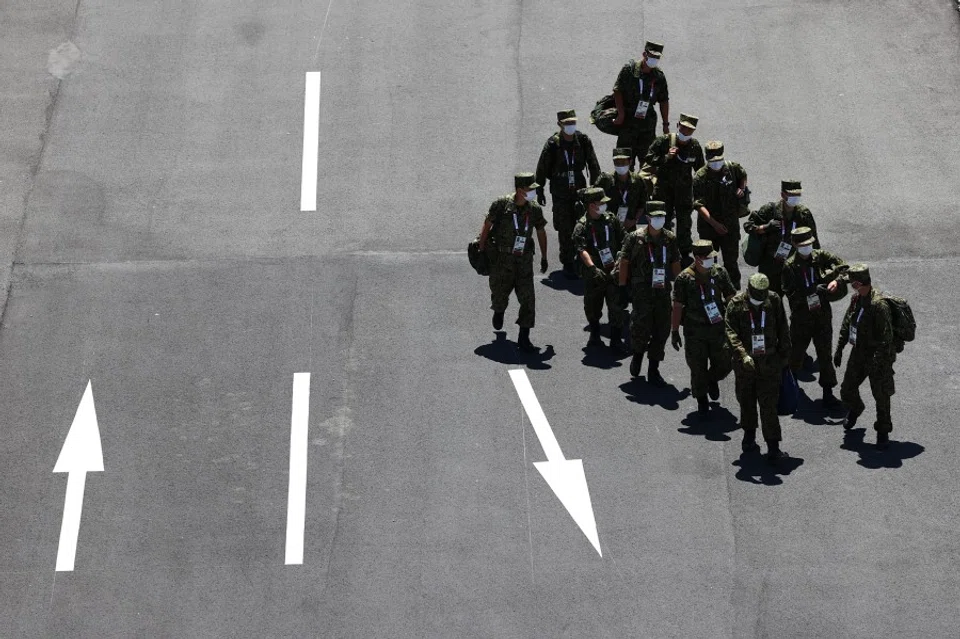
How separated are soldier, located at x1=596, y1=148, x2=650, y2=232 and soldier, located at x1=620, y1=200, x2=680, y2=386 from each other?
137cm

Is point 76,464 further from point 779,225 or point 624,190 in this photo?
point 779,225

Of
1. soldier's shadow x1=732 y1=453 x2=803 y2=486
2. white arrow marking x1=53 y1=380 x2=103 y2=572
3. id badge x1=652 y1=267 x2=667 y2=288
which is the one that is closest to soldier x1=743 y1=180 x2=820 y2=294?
id badge x1=652 y1=267 x2=667 y2=288

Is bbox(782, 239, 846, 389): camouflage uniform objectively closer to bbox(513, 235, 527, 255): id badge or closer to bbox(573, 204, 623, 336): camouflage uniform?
bbox(573, 204, 623, 336): camouflage uniform

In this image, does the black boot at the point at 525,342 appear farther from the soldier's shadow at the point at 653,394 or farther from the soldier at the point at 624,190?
the soldier at the point at 624,190

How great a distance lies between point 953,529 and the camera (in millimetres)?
17266

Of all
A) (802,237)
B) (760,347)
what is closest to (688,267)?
(802,237)

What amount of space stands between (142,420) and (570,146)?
6.47m

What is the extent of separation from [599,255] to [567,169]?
1.90 metres

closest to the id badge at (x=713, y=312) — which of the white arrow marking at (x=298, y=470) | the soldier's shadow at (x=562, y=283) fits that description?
the soldier's shadow at (x=562, y=283)

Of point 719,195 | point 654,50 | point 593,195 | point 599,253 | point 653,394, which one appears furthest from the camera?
point 654,50

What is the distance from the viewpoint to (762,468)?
59.7 feet

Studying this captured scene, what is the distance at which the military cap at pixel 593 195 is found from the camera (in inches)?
784

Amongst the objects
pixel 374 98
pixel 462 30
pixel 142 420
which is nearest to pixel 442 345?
pixel 142 420

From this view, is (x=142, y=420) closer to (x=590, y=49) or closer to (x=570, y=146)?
(x=570, y=146)
